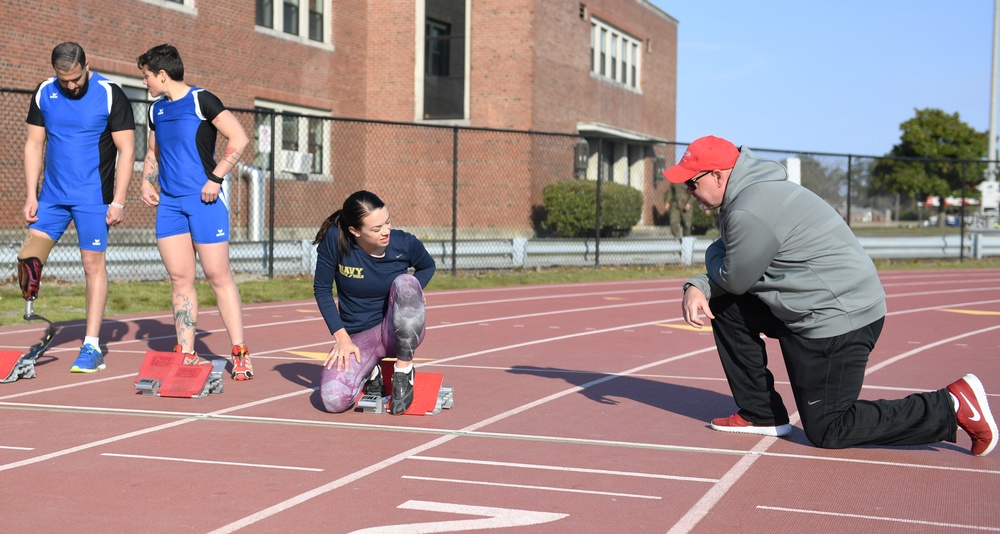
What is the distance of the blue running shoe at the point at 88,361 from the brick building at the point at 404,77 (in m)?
15.5

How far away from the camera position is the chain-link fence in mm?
19203

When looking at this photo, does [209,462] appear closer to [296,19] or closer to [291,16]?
[291,16]

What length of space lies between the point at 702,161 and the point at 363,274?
7.36 feet

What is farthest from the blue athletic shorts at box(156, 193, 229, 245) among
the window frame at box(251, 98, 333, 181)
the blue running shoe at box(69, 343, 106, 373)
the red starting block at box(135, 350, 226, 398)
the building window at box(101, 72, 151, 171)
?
the window frame at box(251, 98, 333, 181)

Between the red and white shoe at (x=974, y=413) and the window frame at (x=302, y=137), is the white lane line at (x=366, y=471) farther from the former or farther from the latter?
the window frame at (x=302, y=137)

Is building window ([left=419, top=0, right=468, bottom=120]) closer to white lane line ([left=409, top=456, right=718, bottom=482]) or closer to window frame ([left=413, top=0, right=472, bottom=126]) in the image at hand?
window frame ([left=413, top=0, right=472, bottom=126])

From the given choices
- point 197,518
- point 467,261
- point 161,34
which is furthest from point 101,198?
point 161,34

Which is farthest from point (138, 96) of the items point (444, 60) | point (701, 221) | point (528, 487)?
point (528, 487)

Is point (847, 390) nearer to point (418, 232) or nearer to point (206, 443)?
point (206, 443)

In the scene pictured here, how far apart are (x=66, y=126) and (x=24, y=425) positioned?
8.40ft

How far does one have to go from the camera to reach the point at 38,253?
782cm

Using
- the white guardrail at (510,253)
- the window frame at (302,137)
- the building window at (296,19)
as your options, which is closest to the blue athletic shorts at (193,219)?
the white guardrail at (510,253)

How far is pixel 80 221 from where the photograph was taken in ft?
25.8

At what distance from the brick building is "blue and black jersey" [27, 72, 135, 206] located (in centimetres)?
1517
